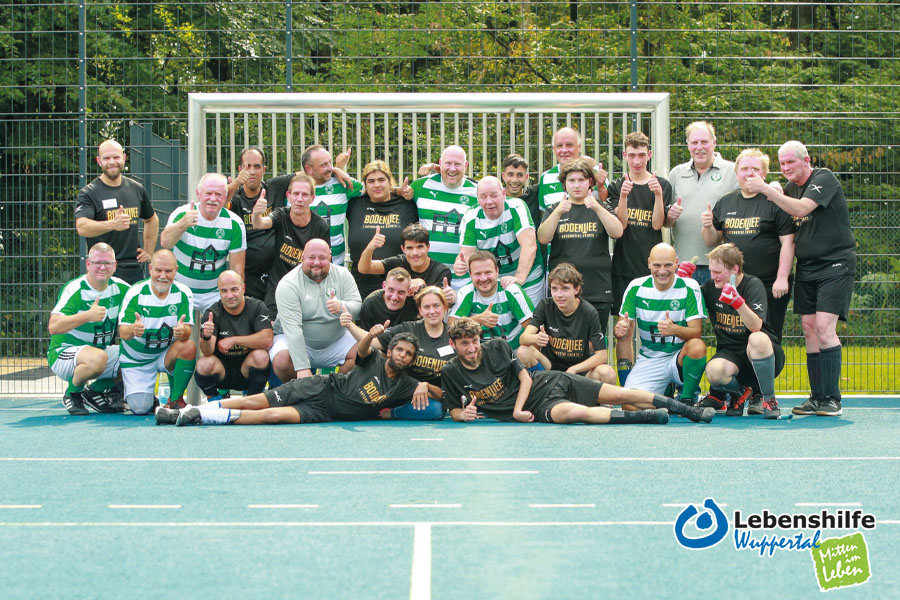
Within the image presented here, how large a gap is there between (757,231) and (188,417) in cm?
434

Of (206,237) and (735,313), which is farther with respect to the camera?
(206,237)

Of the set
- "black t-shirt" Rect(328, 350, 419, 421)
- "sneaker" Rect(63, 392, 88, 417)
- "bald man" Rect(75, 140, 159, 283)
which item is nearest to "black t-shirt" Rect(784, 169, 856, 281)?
"black t-shirt" Rect(328, 350, 419, 421)

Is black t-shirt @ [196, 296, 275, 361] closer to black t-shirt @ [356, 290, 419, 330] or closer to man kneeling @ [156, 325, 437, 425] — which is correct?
black t-shirt @ [356, 290, 419, 330]

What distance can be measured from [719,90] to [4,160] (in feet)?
21.3

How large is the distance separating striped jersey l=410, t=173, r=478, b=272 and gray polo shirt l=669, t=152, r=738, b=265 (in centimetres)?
161

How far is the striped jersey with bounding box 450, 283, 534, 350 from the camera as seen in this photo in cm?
873

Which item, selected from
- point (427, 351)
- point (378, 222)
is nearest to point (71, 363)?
point (378, 222)

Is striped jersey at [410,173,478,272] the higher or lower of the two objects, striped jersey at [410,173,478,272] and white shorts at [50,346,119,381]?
the higher

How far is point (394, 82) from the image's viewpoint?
33.8 ft

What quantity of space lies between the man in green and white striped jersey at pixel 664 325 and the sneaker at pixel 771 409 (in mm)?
525

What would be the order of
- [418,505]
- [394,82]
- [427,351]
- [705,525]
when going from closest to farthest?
[705,525] → [418,505] → [427,351] → [394,82]

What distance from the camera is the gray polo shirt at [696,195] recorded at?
29.9 ft

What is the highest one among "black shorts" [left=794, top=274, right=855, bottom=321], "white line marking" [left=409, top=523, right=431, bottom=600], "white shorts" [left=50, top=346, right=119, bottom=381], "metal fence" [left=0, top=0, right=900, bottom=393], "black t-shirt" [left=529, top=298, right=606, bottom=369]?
"metal fence" [left=0, top=0, right=900, bottom=393]

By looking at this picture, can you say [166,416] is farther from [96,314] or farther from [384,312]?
[384,312]
